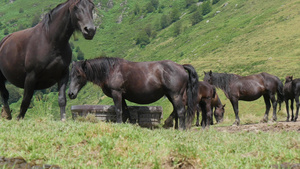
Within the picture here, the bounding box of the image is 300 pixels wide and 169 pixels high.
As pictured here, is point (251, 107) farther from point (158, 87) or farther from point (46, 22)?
point (46, 22)

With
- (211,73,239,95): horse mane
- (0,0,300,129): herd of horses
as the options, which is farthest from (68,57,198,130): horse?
(211,73,239,95): horse mane

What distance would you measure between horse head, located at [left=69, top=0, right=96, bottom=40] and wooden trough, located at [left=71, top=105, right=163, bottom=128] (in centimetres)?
408

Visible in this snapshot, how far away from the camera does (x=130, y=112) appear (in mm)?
13445

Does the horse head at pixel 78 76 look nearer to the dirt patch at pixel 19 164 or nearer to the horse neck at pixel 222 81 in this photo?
the dirt patch at pixel 19 164

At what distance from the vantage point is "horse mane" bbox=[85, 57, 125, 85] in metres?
12.4

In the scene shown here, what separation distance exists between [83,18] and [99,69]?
292cm

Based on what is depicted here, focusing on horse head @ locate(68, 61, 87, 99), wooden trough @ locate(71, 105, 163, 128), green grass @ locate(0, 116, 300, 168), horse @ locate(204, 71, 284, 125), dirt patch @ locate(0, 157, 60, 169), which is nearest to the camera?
dirt patch @ locate(0, 157, 60, 169)

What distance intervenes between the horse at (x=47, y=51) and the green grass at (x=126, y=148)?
49.3 inches

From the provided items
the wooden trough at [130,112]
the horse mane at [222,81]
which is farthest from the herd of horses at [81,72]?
the horse mane at [222,81]

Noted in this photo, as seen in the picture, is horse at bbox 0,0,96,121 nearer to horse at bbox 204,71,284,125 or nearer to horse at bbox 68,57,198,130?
horse at bbox 68,57,198,130

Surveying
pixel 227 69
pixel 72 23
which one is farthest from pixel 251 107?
pixel 72 23

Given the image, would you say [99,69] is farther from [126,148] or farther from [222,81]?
[222,81]

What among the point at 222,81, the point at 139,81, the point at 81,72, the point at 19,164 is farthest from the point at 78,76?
the point at 222,81

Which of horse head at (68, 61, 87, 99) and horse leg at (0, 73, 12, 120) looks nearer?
horse leg at (0, 73, 12, 120)
